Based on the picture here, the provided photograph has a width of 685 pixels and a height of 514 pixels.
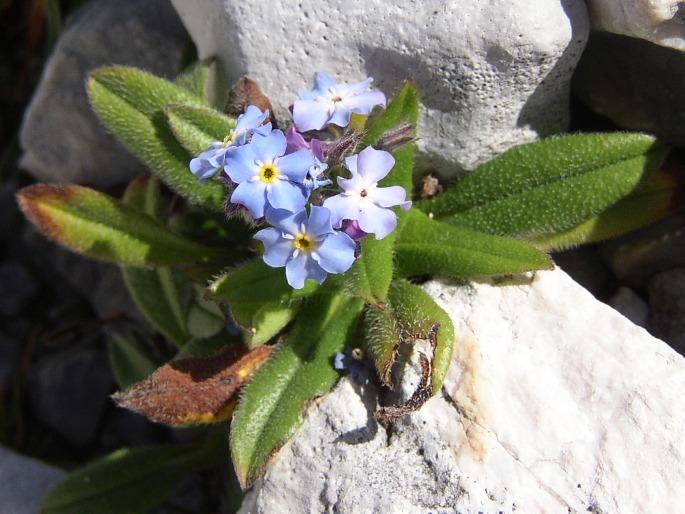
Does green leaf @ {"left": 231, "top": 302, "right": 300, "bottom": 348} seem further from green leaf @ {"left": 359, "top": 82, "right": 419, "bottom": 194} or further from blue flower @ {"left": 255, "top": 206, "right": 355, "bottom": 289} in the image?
green leaf @ {"left": 359, "top": 82, "right": 419, "bottom": 194}

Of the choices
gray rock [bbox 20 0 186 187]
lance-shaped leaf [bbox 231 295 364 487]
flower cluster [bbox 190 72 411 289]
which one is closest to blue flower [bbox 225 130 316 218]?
flower cluster [bbox 190 72 411 289]

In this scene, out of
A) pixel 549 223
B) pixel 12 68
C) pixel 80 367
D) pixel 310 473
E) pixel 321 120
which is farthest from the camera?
pixel 12 68

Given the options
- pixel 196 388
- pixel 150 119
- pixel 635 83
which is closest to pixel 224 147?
pixel 150 119

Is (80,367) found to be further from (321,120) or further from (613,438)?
(613,438)

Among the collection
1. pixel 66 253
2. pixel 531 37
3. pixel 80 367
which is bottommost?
pixel 80 367

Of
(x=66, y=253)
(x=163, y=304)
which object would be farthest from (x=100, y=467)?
(x=66, y=253)

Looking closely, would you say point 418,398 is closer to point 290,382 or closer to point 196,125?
point 290,382
